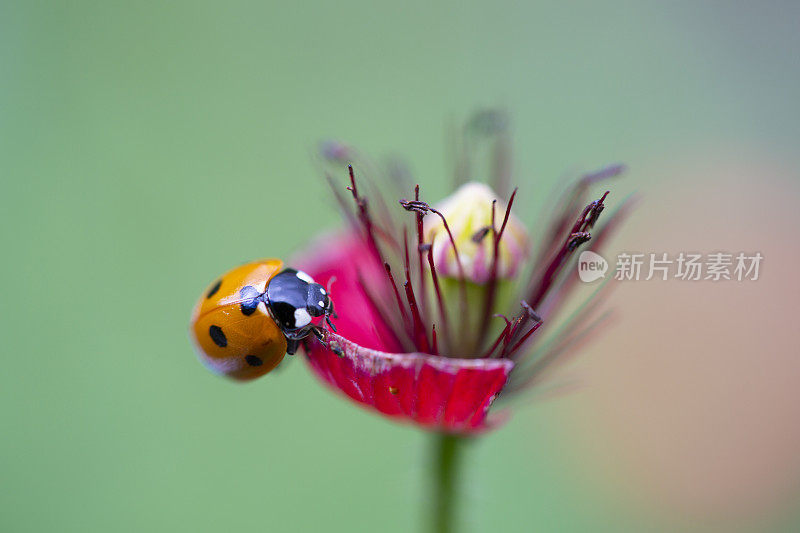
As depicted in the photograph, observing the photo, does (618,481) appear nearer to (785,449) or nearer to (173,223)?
(785,449)

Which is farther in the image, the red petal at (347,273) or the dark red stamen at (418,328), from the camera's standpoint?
the red petal at (347,273)

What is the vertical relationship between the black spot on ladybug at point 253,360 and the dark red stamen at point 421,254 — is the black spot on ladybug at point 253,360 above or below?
below

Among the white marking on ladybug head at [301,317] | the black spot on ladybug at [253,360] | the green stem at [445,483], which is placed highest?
the white marking on ladybug head at [301,317]

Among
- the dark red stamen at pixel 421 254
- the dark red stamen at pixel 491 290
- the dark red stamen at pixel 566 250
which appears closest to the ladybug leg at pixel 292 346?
the dark red stamen at pixel 421 254

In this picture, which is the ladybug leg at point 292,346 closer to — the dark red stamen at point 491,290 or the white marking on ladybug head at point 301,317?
the white marking on ladybug head at point 301,317

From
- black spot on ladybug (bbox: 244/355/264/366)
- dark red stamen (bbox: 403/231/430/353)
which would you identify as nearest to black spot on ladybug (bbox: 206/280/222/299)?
black spot on ladybug (bbox: 244/355/264/366)

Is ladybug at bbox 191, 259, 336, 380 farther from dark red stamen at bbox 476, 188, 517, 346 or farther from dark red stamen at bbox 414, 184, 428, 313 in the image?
dark red stamen at bbox 476, 188, 517, 346
